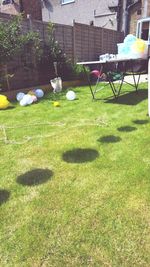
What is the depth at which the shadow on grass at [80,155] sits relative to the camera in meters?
2.73

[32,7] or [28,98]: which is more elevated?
[32,7]

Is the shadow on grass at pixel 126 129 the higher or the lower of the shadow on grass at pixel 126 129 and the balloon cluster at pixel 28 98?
the lower

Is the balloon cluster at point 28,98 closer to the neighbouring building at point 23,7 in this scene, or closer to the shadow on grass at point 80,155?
the shadow on grass at point 80,155

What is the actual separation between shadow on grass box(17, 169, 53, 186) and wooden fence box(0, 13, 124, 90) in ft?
16.9

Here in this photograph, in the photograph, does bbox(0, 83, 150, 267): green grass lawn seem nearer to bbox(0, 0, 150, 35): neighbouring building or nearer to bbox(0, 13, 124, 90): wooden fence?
bbox(0, 13, 124, 90): wooden fence

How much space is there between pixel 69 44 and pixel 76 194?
8263mm

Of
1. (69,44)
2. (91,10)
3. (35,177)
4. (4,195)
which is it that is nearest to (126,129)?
(35,177)

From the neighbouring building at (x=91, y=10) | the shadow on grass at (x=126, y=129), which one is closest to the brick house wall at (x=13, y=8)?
the neighbouring building at (x=91, y=10)

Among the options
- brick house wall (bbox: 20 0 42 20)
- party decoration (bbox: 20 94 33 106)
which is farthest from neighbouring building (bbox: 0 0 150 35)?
party decoration (bbox: 20 94 33 106)

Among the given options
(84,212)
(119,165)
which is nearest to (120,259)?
(84,212)

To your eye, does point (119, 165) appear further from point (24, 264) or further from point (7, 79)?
point (7, 79)

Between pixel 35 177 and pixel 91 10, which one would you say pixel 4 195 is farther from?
pixel 91 10

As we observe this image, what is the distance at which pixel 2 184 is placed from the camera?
232cm

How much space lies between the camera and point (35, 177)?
2.42 m
